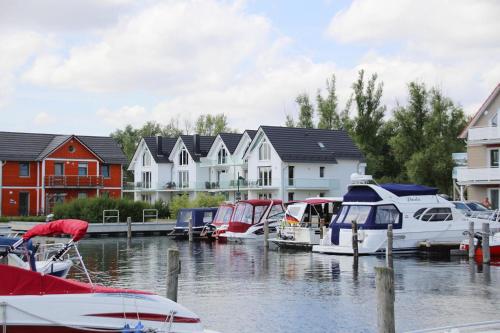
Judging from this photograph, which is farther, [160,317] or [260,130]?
[260,130]

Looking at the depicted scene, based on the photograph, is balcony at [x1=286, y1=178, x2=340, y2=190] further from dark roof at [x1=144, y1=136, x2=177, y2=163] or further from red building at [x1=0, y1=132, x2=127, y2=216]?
dark roof at [x1=144, y1=136, x2=177, y2=163]

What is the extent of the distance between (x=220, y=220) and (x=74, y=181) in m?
29.9

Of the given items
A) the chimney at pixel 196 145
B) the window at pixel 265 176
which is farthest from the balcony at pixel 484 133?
the chimney at pixel 196 145

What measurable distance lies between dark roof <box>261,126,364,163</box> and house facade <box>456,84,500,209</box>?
23.9 meters

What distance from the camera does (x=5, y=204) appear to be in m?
77.4

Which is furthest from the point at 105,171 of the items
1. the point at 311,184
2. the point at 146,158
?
the point at 311,184

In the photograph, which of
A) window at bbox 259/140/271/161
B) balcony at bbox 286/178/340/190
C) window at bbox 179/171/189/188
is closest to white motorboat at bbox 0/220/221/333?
balcony at bbox 286/178/340/190

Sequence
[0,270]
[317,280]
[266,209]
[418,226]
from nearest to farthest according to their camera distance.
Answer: [0,270] < [317,280] < [418,226] < [266,209]

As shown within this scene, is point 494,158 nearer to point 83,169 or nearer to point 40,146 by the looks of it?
point 83,169

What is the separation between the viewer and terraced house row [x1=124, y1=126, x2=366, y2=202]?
81.1m

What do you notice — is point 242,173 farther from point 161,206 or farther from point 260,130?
point 161,206

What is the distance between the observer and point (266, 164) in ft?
271

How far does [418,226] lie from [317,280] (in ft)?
37.8

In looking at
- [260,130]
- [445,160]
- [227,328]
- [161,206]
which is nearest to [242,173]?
[260,130]
